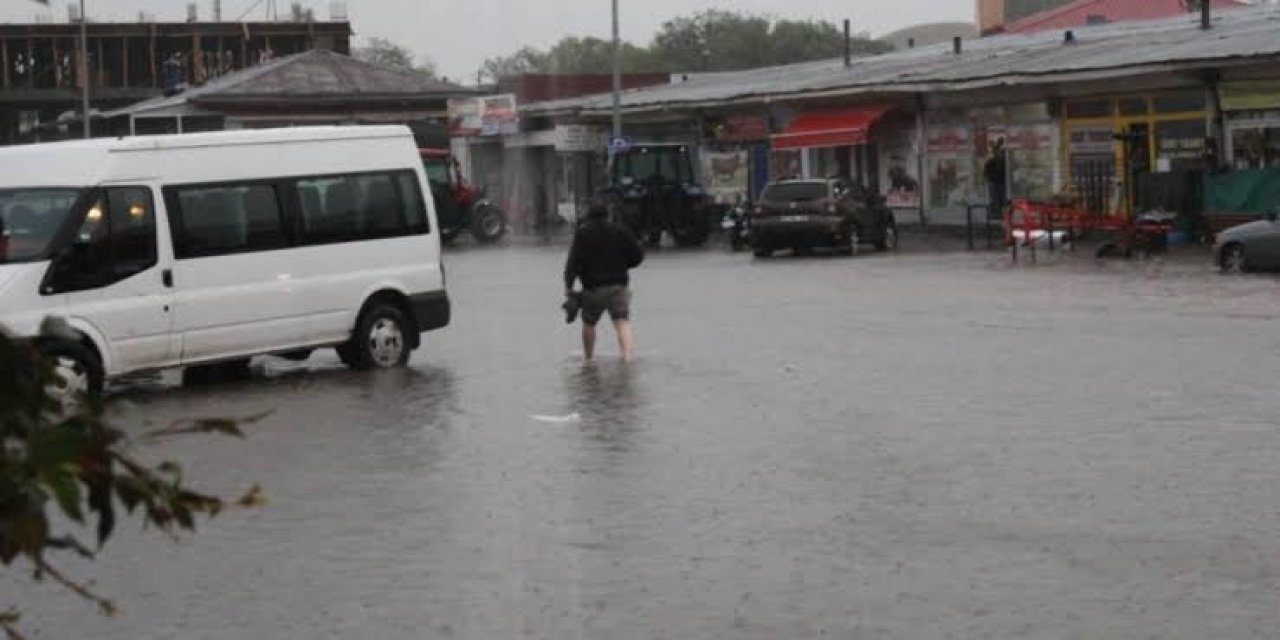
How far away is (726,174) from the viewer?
2435 inches

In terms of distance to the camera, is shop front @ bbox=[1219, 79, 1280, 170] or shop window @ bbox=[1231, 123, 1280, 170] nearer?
shop front @ bbox=[1219, 79, 1280, 170]

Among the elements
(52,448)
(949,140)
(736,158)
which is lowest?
(52,448)

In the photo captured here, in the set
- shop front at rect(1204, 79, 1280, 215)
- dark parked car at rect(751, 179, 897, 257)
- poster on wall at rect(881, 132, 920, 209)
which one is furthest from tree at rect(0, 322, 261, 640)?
poster on wall at rect(881, 132, 920, 209)

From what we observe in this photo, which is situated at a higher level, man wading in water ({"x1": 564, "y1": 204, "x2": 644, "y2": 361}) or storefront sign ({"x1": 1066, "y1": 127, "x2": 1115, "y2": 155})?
storefront sign ({"x1": 1066, "y1": 127, "x2": 1115, "y2": 155})

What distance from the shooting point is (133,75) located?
107312 mm

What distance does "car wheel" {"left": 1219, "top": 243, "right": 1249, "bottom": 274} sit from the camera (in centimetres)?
3250

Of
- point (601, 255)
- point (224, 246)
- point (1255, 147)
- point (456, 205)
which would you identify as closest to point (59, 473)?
point (224, 246)

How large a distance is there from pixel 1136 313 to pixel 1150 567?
15.9 metres

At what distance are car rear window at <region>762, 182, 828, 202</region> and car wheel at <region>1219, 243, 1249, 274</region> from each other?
437 inches

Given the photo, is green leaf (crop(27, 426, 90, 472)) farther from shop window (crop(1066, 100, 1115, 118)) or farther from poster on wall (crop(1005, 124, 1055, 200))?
poster on wall (crop(1005, 124, 1055, 200))

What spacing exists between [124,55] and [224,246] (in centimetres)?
8911

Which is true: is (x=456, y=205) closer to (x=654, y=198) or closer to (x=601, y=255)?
(x=654, y=198)

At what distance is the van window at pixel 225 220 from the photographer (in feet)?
62.9

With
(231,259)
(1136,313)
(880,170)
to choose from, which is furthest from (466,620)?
(880,170)
